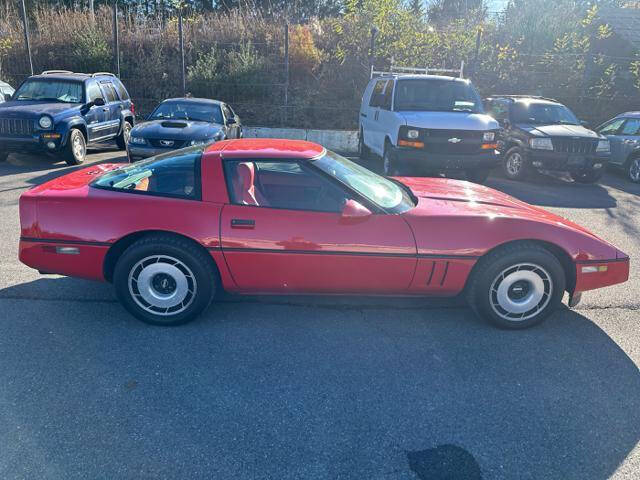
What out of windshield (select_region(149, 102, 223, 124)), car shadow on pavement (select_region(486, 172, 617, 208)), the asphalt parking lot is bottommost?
car shadow on pavement (select_region(486, 172, 617, 208))

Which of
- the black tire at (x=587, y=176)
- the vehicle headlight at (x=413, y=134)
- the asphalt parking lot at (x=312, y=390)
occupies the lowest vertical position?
the asphalt parking lot at (x=312, y=390)

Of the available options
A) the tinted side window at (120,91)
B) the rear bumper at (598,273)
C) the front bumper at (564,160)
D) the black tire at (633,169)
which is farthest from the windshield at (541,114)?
the tinted side window at (120,91)

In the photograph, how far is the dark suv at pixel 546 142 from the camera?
9.68 m

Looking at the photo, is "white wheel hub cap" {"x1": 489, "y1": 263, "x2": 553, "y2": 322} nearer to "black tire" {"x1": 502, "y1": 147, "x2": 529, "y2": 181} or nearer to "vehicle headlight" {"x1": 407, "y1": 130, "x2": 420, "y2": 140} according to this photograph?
"vehicle headlight" {"x1": 407, "y1": 130, "x2": 420, "y2": 140}

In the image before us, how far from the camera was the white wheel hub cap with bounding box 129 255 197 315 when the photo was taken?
3.72 metres

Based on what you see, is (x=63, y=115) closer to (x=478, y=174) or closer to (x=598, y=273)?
(x=478, y=174)

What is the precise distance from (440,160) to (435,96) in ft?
5.14

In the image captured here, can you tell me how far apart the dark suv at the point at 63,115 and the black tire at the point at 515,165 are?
7.69 m

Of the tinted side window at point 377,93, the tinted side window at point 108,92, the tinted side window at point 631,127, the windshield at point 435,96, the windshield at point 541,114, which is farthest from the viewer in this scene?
the tinted side window at point 108,92

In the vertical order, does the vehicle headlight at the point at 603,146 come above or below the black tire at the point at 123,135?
above

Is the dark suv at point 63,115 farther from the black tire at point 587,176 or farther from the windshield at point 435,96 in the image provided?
the black tire at point 587,176

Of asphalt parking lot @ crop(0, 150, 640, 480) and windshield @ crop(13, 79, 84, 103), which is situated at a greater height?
windshield @ crop(13, 79, 84, 103)

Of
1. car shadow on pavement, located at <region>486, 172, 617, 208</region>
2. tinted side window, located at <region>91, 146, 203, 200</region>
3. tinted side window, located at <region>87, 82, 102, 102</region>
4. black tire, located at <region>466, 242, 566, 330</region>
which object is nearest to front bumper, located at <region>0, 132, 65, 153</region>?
tinted side window, located at <region>87, 82, 102, 102</region>

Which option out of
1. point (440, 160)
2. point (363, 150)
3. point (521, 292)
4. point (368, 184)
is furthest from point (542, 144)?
point (368, 184)
